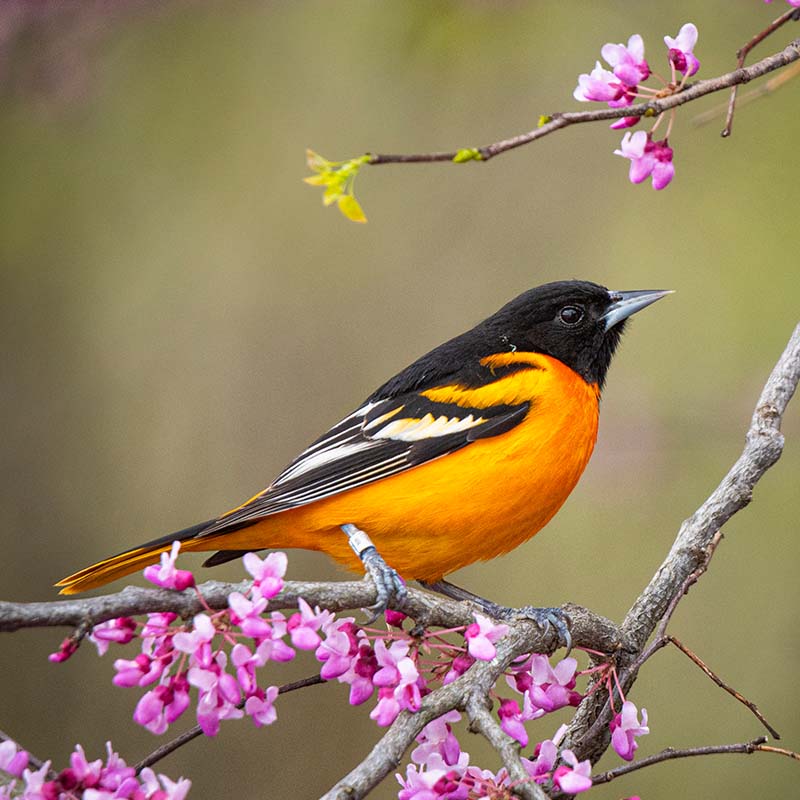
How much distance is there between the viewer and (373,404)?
3.47 metres

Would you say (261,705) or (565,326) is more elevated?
(565,326)

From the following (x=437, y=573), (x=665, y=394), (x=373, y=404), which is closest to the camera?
(x=437, y=573)

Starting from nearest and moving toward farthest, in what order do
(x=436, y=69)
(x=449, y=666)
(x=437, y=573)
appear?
(x=449, y=666), (x=437, y=573), (x=436, y=69)

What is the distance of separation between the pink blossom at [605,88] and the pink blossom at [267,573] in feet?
3.70

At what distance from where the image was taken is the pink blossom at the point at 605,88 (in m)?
2.29

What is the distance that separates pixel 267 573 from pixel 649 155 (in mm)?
1210

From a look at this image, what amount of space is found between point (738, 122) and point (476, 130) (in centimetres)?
123

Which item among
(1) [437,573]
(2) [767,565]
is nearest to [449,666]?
(1) [437,573]

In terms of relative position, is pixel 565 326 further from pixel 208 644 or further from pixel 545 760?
pixel 208 644

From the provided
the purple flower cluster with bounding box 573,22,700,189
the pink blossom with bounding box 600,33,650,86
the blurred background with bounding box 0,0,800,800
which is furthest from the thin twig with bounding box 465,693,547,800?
the blurred background with bounding box 0,0,800,800

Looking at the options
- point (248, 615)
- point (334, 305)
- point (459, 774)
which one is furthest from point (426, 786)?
point (334, 305)

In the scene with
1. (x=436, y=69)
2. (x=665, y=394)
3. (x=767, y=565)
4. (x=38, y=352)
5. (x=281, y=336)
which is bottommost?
(x=767, y=565)

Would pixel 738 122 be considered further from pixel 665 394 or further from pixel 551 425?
pixel 551 425

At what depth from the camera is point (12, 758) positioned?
187cm
